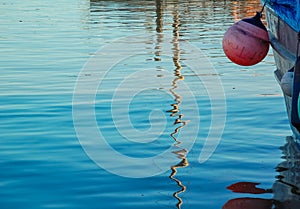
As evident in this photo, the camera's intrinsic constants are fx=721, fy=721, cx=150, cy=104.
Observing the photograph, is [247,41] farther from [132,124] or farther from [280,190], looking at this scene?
[280,190]

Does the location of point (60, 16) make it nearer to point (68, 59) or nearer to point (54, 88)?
point (68, 59)

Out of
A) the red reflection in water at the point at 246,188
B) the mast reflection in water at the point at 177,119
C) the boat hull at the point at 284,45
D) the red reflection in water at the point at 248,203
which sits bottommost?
the mast reflection in water at the point at 177,119

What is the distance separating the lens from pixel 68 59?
678 inches

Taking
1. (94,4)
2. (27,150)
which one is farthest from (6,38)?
(94,4)

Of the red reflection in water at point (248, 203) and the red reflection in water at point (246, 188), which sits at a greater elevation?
the red reflection in water at point (248, 203)

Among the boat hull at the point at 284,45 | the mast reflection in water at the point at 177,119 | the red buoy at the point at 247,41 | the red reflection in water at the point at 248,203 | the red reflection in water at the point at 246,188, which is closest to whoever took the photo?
the red reflection in water at the point at 248,203

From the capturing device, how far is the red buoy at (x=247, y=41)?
8.91m

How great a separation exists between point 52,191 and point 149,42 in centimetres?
1443

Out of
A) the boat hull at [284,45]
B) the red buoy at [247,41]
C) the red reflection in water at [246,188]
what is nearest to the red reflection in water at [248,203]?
the red reflection in water at [246,188]

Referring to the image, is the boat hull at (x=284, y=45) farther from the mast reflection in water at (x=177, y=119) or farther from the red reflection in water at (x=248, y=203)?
the mast reflection in water at (x=177, y=119)

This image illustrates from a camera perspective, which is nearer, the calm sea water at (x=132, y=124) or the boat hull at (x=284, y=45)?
the calm sea water at (x=132, y=124)

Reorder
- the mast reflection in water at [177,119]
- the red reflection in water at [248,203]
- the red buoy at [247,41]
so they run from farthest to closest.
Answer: the red buoy at [247,41], the mast reflection in water at [177,119], the red reflection in water at [248,203]

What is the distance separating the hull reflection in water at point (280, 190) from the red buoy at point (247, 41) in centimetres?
141

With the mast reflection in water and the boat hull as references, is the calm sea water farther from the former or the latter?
the boat hull
